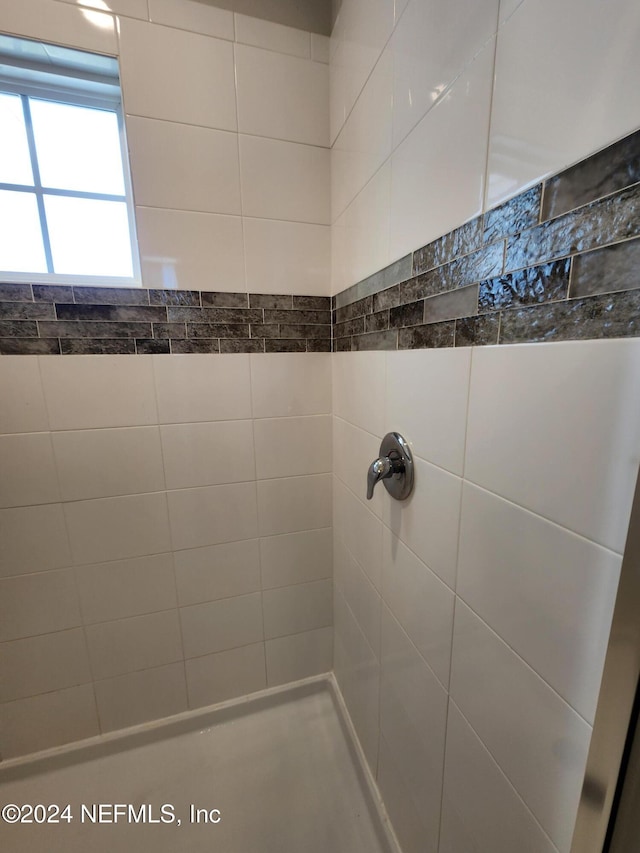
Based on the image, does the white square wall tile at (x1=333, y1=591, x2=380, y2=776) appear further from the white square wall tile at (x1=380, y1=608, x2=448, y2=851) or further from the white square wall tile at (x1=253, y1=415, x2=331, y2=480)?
the white square wall tile at (x1=253, y1=415, x2=331, y2=480)

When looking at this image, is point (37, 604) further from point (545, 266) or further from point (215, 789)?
point (545, 266)

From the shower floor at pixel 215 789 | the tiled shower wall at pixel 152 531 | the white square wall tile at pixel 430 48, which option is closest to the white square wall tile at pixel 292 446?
the tiled shower wall at pixel 152 531

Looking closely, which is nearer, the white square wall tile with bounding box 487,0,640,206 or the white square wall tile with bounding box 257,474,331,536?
the white square wall tile with bounding box 487,0,640,206

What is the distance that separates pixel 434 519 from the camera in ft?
2.30

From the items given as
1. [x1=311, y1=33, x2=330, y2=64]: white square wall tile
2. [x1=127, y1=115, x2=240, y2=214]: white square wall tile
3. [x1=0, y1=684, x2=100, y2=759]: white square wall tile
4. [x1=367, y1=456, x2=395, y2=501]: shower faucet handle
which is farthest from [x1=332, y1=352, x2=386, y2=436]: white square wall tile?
[x1=0, y1=684, x2=100, y2=759]: white square wall tile

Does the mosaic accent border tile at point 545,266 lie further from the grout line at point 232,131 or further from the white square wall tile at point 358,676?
the white square wall tile at point 358,676

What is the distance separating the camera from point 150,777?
46.6 inches

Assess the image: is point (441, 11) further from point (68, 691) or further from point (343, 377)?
point (68, 691)

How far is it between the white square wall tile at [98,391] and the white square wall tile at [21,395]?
0.02 metres

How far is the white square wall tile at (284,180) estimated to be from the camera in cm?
105

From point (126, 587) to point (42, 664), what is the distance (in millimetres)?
346

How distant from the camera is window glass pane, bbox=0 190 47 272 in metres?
1.02

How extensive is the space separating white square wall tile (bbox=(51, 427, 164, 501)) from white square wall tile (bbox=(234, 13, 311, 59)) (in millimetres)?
1134

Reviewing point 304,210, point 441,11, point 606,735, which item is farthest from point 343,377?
point 606,735
